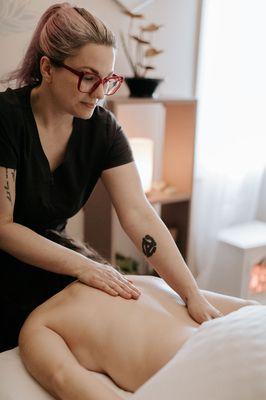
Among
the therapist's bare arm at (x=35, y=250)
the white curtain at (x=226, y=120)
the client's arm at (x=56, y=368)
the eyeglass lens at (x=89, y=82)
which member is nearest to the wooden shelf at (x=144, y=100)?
the white curtain at (x=226, y=120)

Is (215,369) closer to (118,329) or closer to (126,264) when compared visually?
(118,329)

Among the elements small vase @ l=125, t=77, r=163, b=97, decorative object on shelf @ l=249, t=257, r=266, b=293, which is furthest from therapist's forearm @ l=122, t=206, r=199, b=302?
decorative object on shelf @ l=249, t=257, r=266, b=293

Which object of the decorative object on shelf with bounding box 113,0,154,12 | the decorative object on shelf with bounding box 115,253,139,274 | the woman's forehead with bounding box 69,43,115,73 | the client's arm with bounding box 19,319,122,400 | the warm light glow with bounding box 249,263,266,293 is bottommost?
the warm light glow with bounding box 249,263,266,293

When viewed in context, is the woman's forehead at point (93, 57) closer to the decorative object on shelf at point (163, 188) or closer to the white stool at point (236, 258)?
the decorative object on shelf at point (163, 188)

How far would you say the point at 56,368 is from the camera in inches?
41.8

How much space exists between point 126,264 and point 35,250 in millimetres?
1360

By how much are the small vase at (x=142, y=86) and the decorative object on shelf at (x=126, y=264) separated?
3.16ft

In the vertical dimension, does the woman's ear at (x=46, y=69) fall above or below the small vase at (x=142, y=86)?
above

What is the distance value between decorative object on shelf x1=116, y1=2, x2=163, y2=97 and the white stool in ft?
3.33

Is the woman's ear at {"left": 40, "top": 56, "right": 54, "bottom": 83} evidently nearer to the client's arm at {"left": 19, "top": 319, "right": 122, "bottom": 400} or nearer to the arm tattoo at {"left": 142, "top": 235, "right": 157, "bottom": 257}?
the arm tattoo at {"left": 142, "top": 235, "right": 157, "bottom": 257}

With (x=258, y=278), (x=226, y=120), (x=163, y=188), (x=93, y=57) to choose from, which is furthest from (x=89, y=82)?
(x=258, y=278)

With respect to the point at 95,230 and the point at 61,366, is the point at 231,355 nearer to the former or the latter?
the point at 61,366

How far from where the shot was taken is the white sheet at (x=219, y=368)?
0.90 meters

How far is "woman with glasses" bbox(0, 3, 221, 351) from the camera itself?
1296 millimetres
